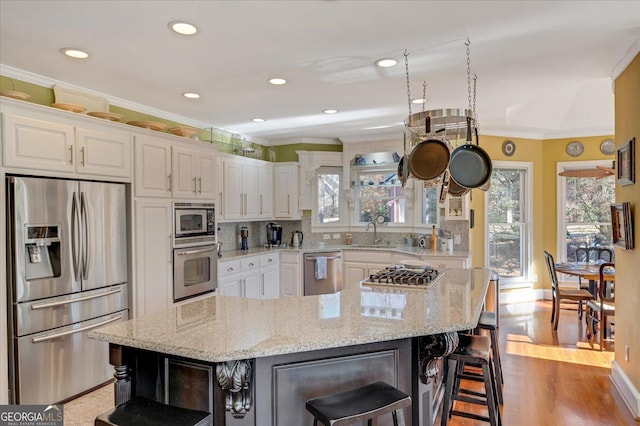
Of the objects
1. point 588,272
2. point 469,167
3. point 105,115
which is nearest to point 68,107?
point 105,115

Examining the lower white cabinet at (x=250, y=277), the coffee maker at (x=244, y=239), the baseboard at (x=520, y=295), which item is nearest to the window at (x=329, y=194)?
the lower white cabinet at (x=250, y=277)

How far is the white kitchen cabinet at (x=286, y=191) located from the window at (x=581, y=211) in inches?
163

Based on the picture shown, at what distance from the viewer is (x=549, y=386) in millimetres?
3420

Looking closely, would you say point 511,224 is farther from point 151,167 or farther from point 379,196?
point 151,167

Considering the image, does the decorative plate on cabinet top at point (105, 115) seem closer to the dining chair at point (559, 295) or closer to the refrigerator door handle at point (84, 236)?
the refrigerator door handle at point (84, 236)

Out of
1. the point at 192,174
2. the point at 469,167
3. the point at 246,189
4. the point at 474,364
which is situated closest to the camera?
the point at 474,364

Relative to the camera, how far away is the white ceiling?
2.32 metres

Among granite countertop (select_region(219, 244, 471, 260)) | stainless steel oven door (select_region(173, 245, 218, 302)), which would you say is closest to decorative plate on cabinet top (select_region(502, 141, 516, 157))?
granite countertop (select_region(219, 244, 471, 260))

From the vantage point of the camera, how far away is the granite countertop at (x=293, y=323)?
1.70m

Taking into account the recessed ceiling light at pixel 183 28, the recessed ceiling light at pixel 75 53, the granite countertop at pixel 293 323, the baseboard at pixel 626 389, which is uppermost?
the recessed ceiling light at pixel 75 53

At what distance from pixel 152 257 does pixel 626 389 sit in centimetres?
405

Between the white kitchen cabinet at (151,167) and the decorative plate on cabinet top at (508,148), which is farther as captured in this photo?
the decorative plate on cabinet top at (508,148)

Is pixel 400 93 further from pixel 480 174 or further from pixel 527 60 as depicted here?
pixel 480 174

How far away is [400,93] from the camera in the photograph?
397cm
